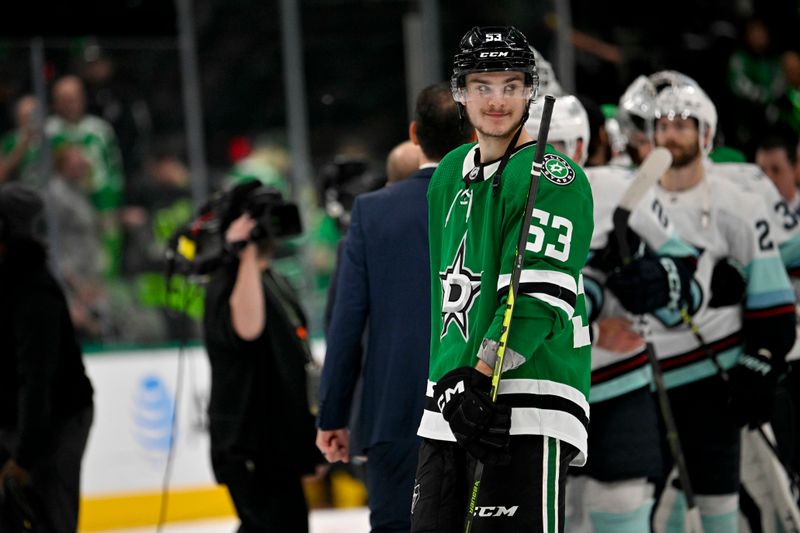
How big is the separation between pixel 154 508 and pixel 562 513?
14.9ft

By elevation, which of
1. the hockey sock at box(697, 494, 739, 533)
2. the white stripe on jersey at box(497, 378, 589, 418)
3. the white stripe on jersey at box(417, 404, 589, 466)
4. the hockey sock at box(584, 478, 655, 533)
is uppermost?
the white stripe on jersey at box(497, 378, 589, 418)

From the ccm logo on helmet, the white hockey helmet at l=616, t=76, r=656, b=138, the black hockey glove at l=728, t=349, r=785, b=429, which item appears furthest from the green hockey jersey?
the white hockey helmet at l=616, t=76, r=656, b=138

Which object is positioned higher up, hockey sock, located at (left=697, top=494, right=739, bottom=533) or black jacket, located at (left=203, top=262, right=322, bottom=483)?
black jacket, located at (left=203, top=262, right=322, bottom=483)

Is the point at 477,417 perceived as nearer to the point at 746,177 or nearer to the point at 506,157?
the point at 506,157

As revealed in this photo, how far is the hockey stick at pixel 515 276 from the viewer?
268cm

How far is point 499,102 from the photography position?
2.87 meters

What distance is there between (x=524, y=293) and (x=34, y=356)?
205 cm

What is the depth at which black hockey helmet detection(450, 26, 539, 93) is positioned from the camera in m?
2.89

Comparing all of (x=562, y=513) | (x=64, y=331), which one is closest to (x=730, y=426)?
(x=562, y=513)

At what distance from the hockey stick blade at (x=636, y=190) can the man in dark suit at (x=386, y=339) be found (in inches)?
19.9

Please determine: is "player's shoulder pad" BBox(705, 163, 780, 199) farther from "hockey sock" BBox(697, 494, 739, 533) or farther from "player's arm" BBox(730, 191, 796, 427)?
"hockey sock" BBox(697, 494, 739, 533)

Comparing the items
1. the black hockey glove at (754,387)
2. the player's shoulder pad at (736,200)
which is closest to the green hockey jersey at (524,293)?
the black hockey glove at (754,387)

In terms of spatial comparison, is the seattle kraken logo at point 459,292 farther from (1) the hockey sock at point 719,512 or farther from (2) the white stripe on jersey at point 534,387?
(1) the hockey sock at point 719,512

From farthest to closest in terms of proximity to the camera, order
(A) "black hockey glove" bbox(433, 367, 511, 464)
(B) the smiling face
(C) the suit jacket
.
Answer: (C) the suit jacket
(B) the smiling face
(A) "black hockey glove" bbox(433, 367, 511, 464)
